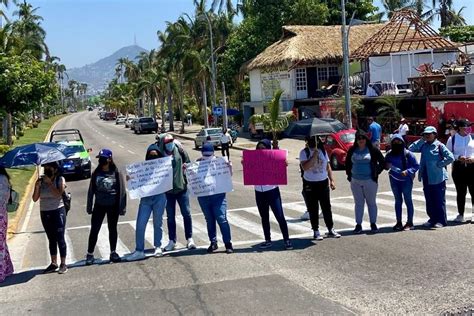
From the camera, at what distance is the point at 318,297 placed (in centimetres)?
699

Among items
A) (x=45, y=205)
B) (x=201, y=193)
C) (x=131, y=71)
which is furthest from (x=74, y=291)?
(x=131, y=71)

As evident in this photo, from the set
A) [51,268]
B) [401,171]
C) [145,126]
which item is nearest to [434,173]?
[401,171]

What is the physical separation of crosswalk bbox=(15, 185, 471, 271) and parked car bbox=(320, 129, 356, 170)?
7598mm

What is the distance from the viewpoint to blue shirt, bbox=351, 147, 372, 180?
1007 cm

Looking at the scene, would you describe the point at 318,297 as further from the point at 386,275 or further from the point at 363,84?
the point at 363,84

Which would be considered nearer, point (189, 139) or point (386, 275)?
point (386, 275)

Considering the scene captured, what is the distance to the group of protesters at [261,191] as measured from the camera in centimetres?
887

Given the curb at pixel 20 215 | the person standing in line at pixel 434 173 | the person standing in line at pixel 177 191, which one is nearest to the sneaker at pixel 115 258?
the person standing in line at pixel 177 191

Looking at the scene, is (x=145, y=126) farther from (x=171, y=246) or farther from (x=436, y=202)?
(x=436, y=202)

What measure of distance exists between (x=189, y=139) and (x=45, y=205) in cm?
4149

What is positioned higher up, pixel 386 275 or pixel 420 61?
pixel 420 61

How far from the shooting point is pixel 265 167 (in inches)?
383

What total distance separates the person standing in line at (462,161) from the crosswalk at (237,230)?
816mm

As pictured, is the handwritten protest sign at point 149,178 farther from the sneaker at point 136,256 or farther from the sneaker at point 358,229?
the sneaker at point 358,229
